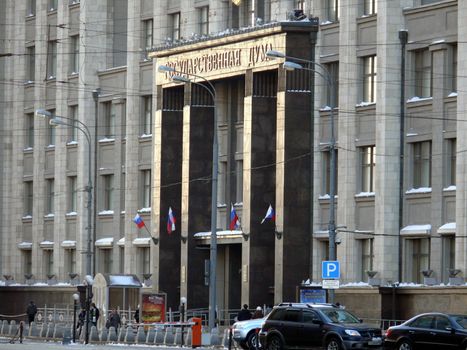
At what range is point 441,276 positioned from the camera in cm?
6731

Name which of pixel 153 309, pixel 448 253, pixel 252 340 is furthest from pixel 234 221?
pixel 252 340

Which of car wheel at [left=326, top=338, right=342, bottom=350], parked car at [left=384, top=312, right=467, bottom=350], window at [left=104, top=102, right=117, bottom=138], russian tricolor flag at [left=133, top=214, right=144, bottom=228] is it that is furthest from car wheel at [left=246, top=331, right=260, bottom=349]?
window at [left=104, top=102, right=117, bottom=138]

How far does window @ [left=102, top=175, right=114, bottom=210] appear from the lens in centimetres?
9219

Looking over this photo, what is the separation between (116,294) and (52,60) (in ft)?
68.3

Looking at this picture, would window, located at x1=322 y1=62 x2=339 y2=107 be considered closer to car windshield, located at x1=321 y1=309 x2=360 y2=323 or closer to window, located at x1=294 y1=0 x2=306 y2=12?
window, located at x1=294 y1=0 x2=306 y2=12

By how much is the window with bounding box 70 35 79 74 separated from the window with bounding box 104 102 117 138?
3.71m

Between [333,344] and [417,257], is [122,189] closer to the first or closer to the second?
[417,257]

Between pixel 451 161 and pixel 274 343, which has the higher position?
pixel 451 161

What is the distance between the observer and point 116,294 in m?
82.0

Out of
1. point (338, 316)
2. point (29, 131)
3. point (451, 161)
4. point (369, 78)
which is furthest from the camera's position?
point (29, 131)

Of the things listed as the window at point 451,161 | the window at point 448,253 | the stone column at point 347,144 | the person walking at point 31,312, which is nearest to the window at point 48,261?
the person walking at point 31,312

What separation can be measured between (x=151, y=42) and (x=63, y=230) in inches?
528

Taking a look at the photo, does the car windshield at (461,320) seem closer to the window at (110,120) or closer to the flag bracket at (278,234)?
the flag bracket at (278,234)

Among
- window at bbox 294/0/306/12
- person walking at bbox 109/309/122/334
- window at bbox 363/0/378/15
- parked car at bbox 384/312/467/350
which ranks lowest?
person walking at bbox 109/309/122/334
